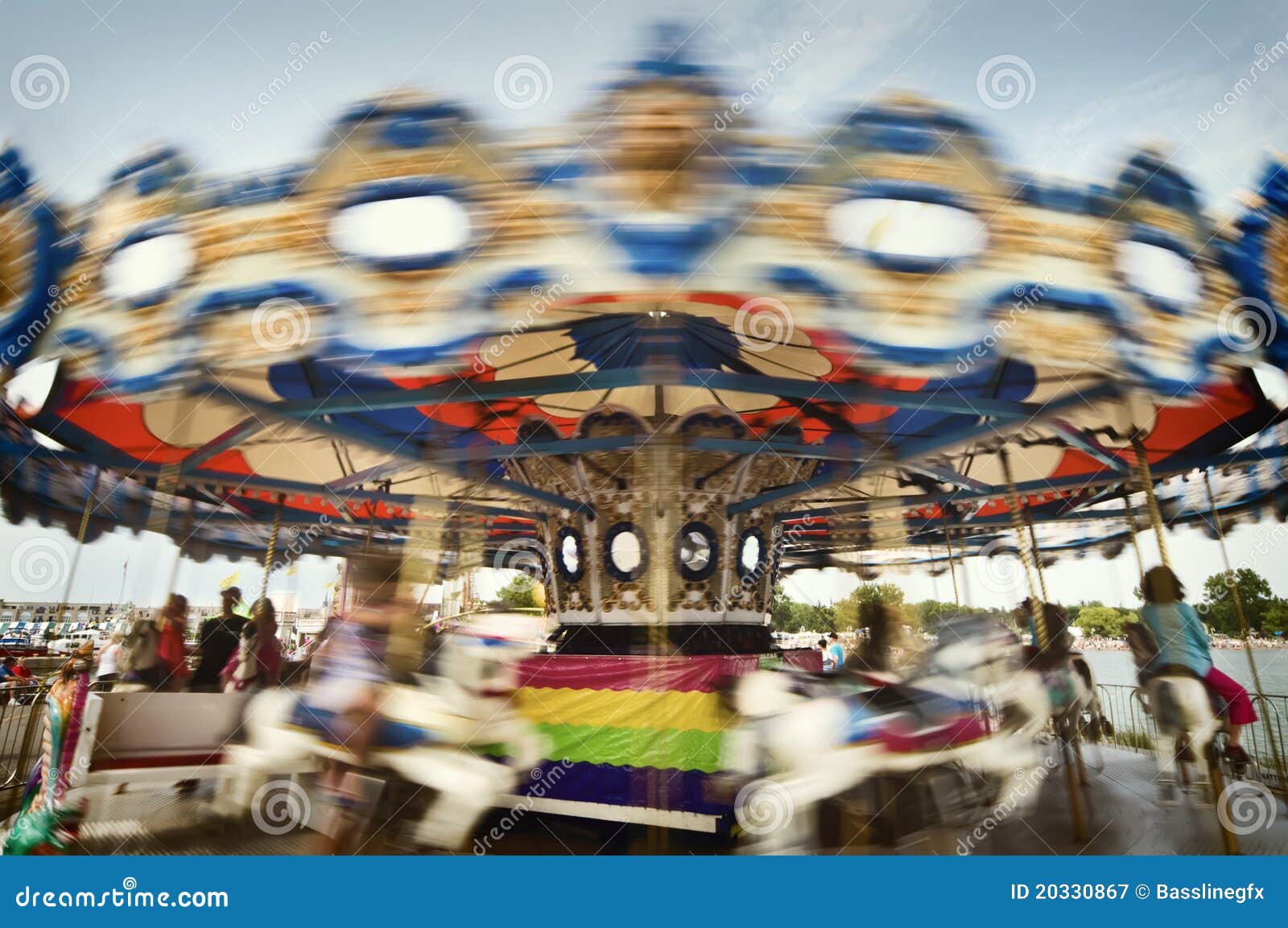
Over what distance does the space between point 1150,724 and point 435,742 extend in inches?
161

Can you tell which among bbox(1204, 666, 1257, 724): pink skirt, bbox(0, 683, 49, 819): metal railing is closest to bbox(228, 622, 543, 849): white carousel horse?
bbox(0, 683, 49, 819): metal railing

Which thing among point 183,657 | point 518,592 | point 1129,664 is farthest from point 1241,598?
point 518,592

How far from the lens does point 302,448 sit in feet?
13.8

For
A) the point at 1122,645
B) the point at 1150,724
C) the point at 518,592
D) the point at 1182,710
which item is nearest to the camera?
the point at 1182,710

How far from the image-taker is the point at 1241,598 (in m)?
3.59

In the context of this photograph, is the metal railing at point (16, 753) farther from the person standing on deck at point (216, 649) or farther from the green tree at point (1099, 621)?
the green tree at point (1099, 621)

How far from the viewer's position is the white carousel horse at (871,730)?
2146 millimetres

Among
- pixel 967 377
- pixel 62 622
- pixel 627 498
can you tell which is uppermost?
pixel 967 377

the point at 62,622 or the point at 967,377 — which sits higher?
the point at 967,377

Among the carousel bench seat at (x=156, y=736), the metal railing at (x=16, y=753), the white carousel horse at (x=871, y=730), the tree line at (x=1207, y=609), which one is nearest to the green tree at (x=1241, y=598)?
the tree line at (x=1207, y=609)

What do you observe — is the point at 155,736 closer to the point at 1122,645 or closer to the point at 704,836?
the point at 704,836
